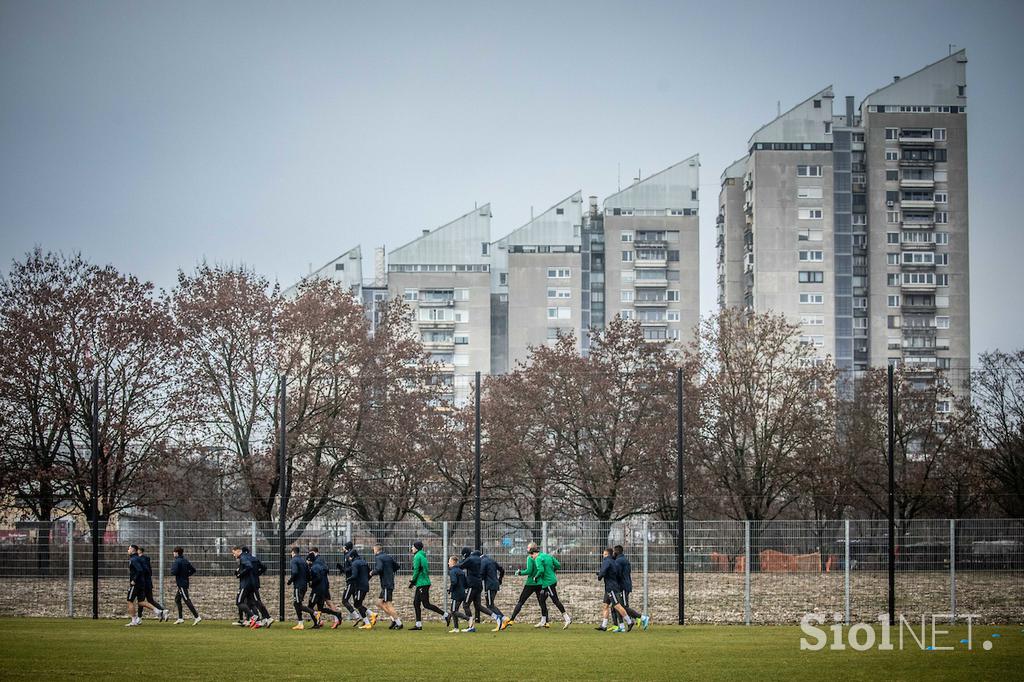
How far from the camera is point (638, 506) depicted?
45.7m

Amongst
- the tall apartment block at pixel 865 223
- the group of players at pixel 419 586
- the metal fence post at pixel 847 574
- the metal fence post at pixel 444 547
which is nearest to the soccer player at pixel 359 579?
the group of players at pixel 419 586

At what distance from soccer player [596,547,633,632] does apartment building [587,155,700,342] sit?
302 ft

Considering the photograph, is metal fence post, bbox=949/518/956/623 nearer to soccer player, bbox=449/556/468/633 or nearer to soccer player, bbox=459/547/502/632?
soccer player, bbox=459/547/502/632

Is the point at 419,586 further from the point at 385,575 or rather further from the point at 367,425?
the point at 367,425

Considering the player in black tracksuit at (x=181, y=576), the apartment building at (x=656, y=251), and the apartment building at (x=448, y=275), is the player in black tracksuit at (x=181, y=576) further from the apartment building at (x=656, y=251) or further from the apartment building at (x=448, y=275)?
the apartment building at (x=656, y=251)

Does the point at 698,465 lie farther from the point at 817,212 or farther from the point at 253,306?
the point at 817,212

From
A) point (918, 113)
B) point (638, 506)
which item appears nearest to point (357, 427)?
point (638, 506)

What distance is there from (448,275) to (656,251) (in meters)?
21.0

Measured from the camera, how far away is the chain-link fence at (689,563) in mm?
29734

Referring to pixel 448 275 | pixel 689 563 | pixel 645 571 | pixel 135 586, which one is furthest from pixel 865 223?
pixel 135 586

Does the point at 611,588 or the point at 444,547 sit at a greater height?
the point at 444,547

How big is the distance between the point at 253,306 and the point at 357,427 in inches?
258

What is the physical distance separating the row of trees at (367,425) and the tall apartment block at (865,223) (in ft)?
182

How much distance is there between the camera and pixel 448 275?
118 metres
